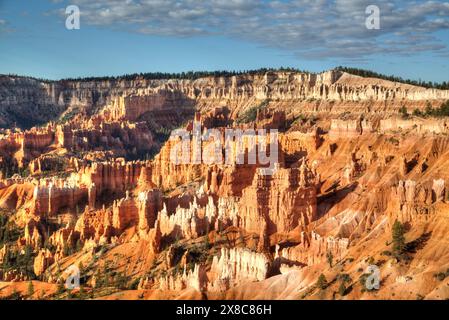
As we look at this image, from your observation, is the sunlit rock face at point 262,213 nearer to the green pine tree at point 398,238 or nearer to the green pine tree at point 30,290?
the green pine tree at point 398,238

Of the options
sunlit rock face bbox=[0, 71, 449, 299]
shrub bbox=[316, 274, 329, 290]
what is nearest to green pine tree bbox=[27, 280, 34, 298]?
sunlit rock face bbox=[0, 71, 449, 299]

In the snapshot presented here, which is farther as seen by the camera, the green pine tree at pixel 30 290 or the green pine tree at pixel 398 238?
the green pine tree at pixel 30 290

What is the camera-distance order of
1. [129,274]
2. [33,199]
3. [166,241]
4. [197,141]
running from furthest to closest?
[197,141] < [33,199] < [166,241] < [129,274]

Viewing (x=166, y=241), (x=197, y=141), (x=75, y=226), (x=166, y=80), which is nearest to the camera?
(x=166, y=241)

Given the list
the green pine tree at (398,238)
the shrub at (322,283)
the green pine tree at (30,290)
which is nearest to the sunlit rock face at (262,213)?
the green pine tree at (398,238)

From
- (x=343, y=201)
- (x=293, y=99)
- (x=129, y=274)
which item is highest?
(x=293, y=99)

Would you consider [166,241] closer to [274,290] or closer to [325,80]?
[274,290]

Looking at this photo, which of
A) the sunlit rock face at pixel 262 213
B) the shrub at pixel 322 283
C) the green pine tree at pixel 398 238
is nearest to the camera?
the shrub at pixel 322 283

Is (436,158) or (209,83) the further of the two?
(209,83)

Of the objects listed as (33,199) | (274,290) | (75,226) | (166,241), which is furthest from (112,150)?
(274,290)

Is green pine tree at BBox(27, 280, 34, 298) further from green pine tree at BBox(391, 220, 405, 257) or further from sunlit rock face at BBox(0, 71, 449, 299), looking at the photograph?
green pine tree at BBox(391, 220, 405, 257)

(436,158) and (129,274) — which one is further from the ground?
(436,158)
